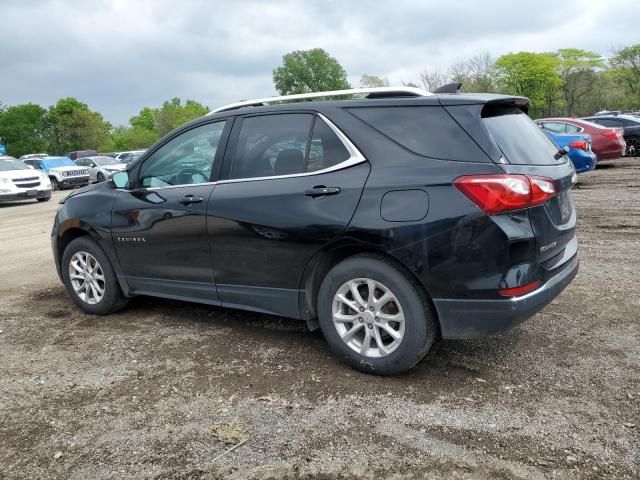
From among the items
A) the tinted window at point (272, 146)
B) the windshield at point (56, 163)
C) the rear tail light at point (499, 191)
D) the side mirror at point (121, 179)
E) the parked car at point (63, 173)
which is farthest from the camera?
the windshield at point (56, 163)

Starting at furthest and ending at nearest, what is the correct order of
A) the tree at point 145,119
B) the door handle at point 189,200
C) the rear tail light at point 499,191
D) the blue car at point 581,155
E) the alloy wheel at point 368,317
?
1. the tree at point 145,119
2. the blue car at point 581,155
3. the door handle at point 189,200
4. the alloy wheel at point 368,317
5. the rear tail light at point 499,191

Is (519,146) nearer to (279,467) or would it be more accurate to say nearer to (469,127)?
(469,127)

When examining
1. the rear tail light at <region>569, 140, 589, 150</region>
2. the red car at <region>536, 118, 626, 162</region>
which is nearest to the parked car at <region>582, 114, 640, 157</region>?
the red car at <region>536, 118, 626, 162</region>

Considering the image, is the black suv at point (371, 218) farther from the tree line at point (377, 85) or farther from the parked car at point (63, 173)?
the tree line at point (377, 85)

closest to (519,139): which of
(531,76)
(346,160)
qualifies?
(346,160)

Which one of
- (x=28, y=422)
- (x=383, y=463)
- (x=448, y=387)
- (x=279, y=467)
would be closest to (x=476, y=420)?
(x=448, y=387)

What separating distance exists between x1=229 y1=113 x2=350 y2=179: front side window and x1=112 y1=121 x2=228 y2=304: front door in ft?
0.81

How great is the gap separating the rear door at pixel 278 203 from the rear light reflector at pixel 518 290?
103cm

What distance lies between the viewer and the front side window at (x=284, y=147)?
12.2 feet

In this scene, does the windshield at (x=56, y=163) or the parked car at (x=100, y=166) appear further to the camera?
the parked car at (x=100, y=166)

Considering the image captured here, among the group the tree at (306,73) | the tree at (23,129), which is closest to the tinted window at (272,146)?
the tree at (23,129)

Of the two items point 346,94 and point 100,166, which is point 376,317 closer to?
point 346,94

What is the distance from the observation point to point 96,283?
5.07 meters

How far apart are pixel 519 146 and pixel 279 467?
235 cm
